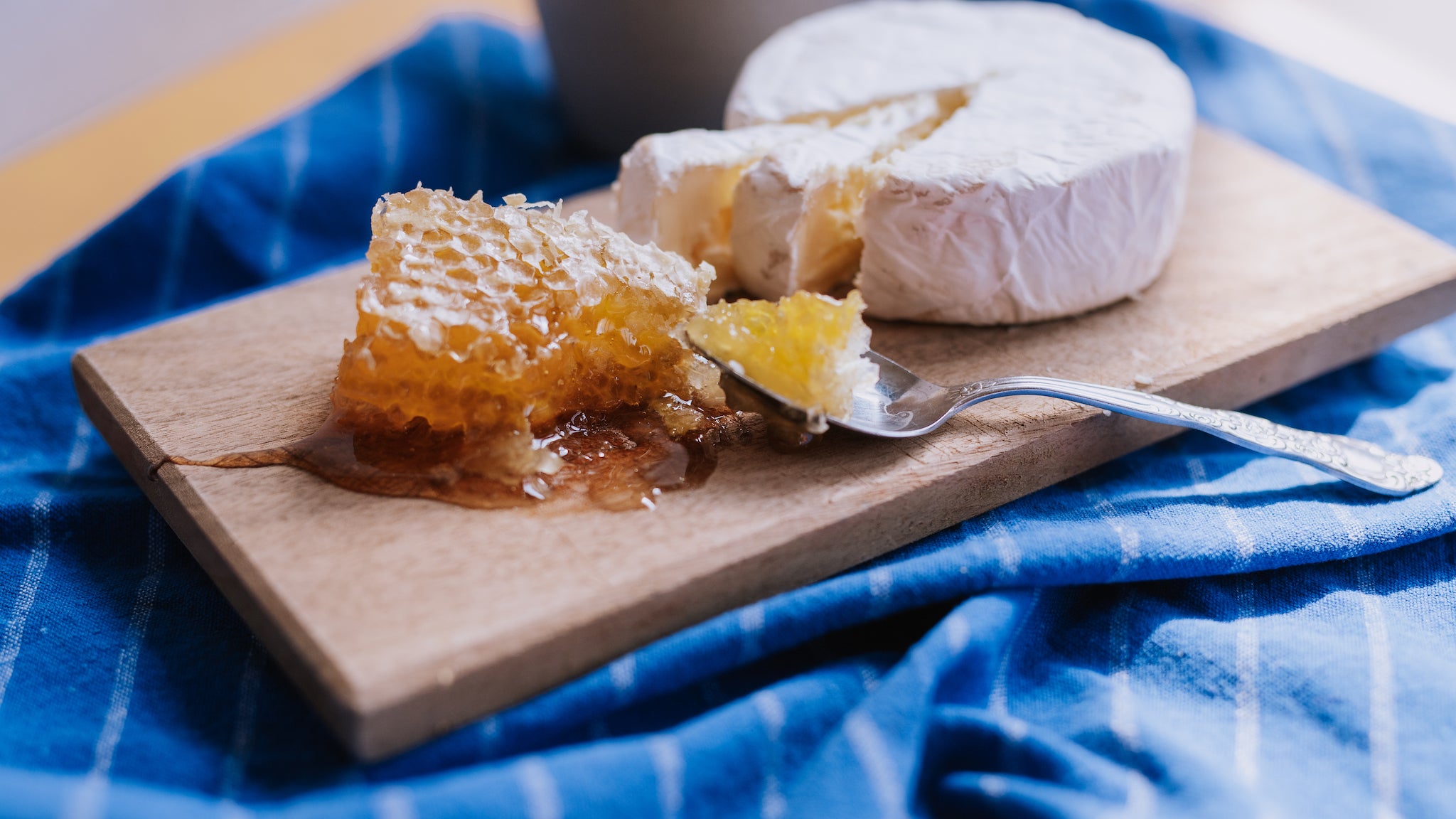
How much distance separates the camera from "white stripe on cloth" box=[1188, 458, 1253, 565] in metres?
1.68

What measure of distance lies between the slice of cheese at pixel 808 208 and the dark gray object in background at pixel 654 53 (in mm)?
575

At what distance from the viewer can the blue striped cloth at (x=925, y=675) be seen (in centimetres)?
135

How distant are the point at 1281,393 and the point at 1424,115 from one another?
3.70 ft

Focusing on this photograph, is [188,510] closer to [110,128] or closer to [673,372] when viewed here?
[673,372]

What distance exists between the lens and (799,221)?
1952 mm

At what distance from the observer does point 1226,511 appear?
1780mm

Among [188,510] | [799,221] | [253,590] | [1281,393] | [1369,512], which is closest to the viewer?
[253,590]

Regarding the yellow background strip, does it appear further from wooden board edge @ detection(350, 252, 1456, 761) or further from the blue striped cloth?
wooden board edge @ detection(350, 252, 1456, 761)

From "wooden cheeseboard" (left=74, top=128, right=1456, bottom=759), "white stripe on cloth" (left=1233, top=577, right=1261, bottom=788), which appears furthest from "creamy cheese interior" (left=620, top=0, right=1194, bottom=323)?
"white stripe on cloth" (left=1233, top=577, right=1261, bottom=788)

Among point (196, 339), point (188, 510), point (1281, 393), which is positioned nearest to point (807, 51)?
point (1281, 393)

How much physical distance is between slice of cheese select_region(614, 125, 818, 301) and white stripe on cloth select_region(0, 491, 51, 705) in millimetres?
1069

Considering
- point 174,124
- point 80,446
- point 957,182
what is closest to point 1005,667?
point 957,182

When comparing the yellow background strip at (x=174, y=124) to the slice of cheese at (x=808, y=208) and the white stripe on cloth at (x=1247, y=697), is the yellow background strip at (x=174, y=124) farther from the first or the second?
the white stripe on cloth at (x=1247, y=697)

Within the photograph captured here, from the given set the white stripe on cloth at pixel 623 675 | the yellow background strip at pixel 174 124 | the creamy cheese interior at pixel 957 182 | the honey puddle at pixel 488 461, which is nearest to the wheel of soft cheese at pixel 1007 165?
the creamy cheese interior at pixel 957 182
